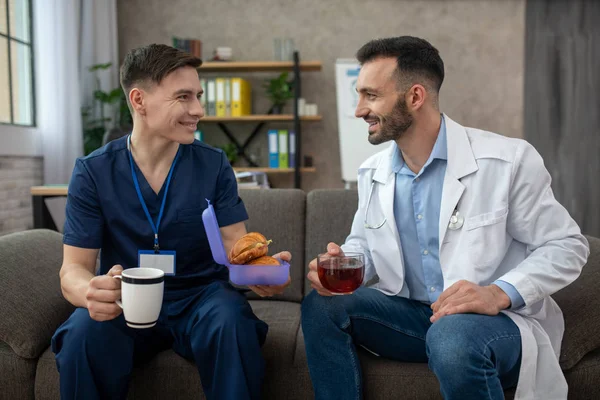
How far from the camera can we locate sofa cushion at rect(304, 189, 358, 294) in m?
2.12

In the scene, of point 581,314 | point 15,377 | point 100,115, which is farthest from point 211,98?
point 581,314

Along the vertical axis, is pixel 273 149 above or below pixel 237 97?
below

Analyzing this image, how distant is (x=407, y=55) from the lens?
167cm

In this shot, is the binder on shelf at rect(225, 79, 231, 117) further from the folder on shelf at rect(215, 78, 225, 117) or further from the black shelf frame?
the black shelf frame

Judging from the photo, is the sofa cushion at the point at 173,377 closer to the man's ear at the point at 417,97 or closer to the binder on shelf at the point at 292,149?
the man's ear at the point at 417,97

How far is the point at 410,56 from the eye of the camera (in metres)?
1.67

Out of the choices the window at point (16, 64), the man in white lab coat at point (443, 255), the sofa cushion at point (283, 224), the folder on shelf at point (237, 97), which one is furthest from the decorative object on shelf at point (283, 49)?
the man in white lab coat at point (443, 255)

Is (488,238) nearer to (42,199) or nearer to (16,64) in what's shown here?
(42,199)

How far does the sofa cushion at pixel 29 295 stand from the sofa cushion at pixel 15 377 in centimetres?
3

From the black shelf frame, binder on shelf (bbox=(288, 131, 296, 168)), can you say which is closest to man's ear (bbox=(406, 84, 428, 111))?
the black shelf frame

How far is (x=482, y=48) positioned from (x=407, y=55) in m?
3.85

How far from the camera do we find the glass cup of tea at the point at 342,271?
4.45ft

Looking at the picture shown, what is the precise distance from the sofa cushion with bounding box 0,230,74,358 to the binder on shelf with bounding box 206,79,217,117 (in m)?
3.13

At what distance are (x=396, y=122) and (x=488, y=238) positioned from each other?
42cm
